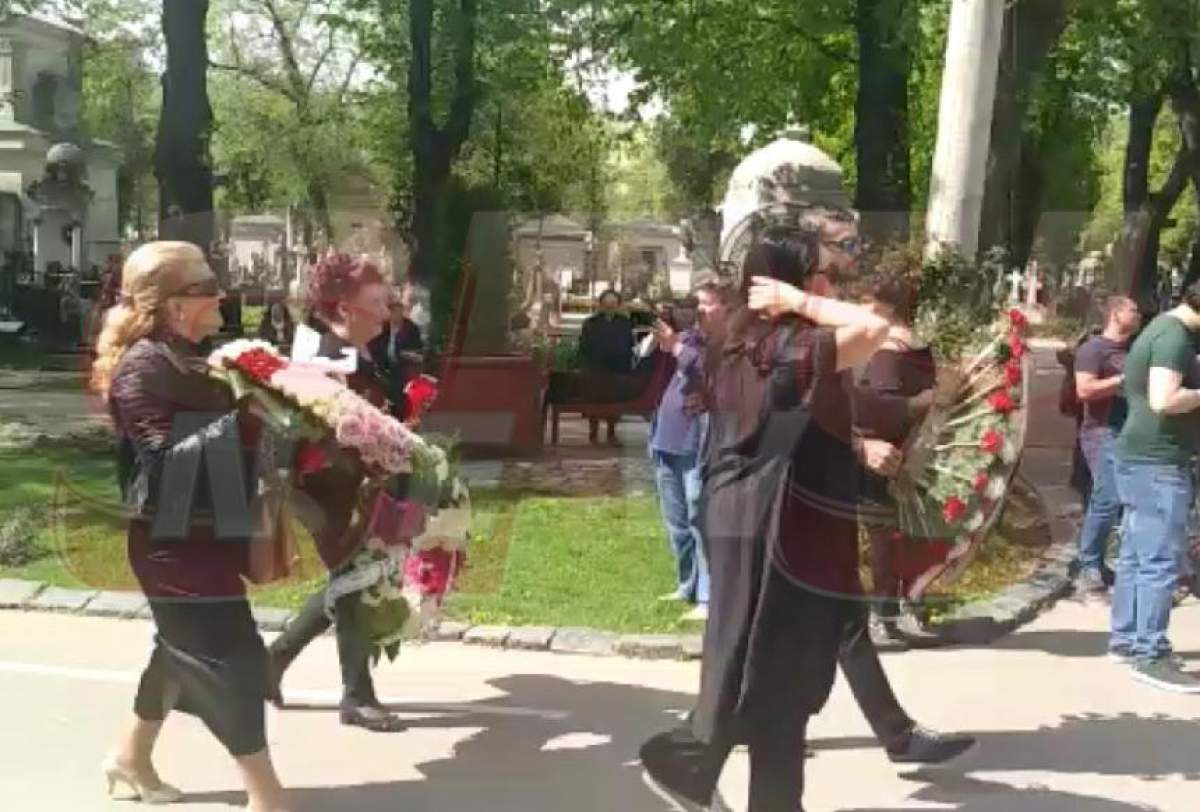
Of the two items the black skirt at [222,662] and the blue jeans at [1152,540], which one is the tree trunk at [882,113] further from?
the black skirt at [222,662]

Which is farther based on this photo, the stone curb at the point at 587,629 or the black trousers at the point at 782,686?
the stone curb at the point at 587,629

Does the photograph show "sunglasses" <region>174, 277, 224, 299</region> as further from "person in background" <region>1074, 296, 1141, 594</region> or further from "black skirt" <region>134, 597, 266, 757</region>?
"person in background" <region>1074, 296, 1141, 594</region>

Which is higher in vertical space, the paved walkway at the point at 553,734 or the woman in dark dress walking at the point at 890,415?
the woman in dark dress walking at the point at 890,415

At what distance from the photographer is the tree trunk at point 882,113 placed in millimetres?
15578

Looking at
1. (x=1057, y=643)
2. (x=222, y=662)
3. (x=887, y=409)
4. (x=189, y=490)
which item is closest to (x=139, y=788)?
(x=222, y=662)

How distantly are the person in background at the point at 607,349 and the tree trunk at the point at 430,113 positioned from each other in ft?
9.35

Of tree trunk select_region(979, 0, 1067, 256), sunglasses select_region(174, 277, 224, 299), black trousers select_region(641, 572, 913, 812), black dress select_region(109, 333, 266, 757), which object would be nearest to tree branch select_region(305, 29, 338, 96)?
tree trunk select_region(979, 0, 1067, 256)

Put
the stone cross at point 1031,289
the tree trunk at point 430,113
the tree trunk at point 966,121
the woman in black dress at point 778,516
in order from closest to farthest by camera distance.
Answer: the woman in black dress at point 778,516
the tree trunk at point 966,121
the stone cross at point 1031,289
the tree trunk at point 430,113

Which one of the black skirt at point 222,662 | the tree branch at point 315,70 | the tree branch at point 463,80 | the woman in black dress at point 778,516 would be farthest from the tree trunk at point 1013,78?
the tree branch at point 315,70

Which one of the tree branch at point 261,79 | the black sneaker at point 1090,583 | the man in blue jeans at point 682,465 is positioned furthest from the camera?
the tree branch at point 261,79

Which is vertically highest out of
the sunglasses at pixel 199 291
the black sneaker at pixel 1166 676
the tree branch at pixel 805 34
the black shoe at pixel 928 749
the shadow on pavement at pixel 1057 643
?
the tree branch at pixel 805 34

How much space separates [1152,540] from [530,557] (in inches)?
147

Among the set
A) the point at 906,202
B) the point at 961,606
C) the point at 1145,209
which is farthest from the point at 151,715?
the point at 1145,209

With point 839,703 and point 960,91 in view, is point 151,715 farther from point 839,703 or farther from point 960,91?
point 960,91
